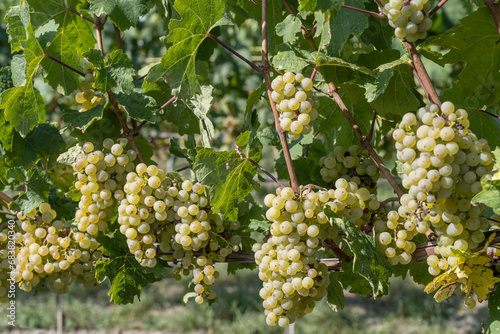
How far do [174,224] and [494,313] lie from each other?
712mm

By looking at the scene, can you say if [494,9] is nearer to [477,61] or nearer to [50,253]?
[477,61]

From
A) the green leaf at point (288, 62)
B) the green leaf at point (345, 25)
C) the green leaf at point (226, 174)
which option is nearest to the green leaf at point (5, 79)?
the green leaf at point (226, 174)

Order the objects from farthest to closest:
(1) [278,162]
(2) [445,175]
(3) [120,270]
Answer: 1. (1) [278,162]
2. (3) [120,270]
3. (2) [445,175]

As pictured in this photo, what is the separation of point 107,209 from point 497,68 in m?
0.97

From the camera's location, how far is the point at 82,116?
1.17m

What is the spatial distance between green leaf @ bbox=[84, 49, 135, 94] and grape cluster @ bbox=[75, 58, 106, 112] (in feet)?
0.19

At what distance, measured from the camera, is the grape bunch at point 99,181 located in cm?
112

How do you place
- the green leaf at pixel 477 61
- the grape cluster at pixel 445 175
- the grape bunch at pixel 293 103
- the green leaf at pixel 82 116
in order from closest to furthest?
the grape cluster at pixel 445 175 < the grape bunch at pixel 293 103 < the green leaf at pixel 477 61 < the green leaf at pixel 82 116

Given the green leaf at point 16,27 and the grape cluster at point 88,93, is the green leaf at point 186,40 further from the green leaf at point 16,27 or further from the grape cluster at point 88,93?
the green leaf at point 16,27

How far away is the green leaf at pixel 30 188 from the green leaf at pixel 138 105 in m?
0.32

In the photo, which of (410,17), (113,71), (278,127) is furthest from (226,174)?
(410,17)

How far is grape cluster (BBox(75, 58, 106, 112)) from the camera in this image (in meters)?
1.19

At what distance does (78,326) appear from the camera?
5281 mm

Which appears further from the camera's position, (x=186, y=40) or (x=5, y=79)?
(x=5, y=79)
